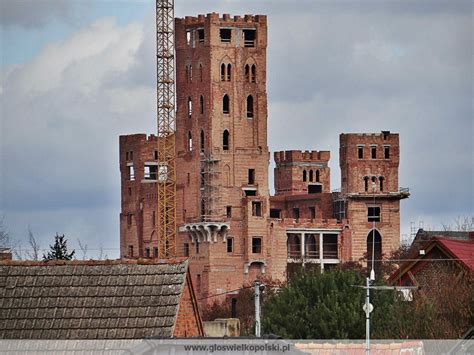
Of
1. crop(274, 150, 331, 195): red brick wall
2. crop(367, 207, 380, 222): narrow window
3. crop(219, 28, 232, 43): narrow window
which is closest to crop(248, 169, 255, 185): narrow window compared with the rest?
crop(219, 28, 232, 43): narrow window

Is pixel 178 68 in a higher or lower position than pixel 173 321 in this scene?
higher

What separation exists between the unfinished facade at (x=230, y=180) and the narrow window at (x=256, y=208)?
0.07 m

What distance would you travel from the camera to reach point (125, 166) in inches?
6708

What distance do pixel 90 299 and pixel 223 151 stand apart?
373 feet

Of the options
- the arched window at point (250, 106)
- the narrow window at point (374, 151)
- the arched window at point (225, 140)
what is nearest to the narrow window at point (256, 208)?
the arched window at point (225, 140)

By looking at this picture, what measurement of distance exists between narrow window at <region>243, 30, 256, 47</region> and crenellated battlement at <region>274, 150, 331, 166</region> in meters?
19.6

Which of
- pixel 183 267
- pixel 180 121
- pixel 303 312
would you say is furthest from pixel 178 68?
pixel 183 267

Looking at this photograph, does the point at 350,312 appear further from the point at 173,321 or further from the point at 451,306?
the point at 173,321

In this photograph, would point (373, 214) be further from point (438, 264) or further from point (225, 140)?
point (438, 264)

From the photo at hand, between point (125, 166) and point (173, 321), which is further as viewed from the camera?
point (125, 166)

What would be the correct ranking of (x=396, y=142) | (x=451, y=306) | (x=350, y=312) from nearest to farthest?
(x=451, y=306) → (x=350, y=312) → (x=396, y=142)

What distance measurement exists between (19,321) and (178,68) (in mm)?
117252

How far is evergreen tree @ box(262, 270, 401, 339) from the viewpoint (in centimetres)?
7294

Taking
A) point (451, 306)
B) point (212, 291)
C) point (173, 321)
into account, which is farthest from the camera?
point (212, 291)
